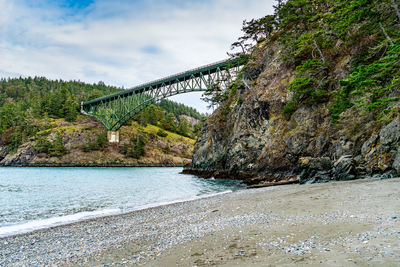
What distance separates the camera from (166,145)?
93938 mm

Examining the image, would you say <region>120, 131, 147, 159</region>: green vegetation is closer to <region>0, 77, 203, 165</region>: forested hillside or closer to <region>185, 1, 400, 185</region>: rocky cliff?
<region>0, 77, 203, 165</region>: forested hillside

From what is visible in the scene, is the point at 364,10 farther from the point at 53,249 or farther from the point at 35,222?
the point at 35,222

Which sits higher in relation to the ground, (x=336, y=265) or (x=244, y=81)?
(x=244, y=81)

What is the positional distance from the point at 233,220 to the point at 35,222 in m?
9.43

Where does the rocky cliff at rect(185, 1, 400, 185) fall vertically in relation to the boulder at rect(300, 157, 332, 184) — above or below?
above

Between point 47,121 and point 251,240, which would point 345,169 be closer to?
point 251,240

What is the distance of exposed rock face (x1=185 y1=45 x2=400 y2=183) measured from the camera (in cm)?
1331

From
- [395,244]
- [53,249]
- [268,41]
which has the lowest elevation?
[53,249]

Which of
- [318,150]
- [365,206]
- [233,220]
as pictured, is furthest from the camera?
[318,150]

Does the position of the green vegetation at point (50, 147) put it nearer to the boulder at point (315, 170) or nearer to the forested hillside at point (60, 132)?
the forested hillside at point (60, 132)

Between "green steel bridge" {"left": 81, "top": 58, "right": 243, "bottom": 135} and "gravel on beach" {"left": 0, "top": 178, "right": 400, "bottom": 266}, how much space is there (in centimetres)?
3339

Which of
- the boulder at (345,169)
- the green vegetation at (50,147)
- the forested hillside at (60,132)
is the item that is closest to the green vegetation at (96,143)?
the forested hillside at (60,132)

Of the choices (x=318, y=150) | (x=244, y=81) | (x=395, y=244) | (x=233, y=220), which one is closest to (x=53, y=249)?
(x=233, y=220)

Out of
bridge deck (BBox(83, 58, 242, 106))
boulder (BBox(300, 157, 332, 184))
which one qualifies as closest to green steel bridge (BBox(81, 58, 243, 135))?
bridge deck (BBox(83, 58, 242, 106))
